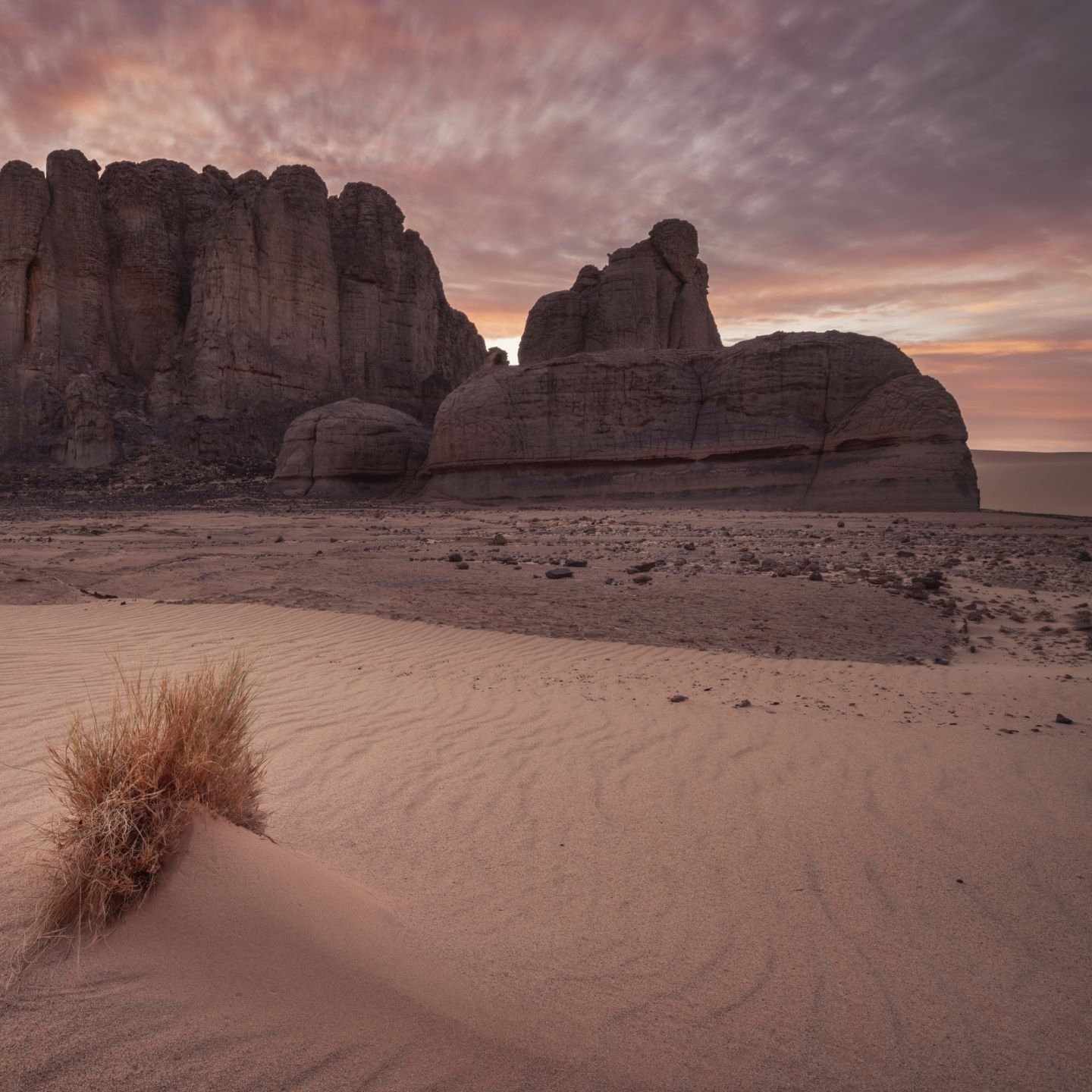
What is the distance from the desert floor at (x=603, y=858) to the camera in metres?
1.70

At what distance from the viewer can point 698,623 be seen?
7.19 metres

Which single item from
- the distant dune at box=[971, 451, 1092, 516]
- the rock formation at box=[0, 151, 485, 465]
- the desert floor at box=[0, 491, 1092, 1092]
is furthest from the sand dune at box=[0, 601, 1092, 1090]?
the distant dune at box=[971, 451, 1092, 516]

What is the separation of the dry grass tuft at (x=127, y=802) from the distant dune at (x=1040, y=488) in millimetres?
46224

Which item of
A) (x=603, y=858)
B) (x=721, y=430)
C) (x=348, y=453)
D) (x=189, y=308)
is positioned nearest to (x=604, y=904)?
(x=603, y=858)

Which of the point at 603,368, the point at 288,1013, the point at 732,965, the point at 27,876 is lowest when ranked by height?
the point at 732,965

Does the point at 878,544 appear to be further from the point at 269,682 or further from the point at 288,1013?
the point at 288,1013

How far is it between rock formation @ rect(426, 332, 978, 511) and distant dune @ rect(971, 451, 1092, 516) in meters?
24.1

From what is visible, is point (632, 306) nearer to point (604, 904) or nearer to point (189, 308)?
point (189, 308)

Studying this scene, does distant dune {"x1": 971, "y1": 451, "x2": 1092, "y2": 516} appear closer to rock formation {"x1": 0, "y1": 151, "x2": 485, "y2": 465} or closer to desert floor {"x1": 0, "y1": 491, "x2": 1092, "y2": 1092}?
rock formation {"x1": 0, "y1": 151, "x2": 485, "y2": 465}

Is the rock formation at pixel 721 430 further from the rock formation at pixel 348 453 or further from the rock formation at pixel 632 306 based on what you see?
the rock formation at pixel 632 306

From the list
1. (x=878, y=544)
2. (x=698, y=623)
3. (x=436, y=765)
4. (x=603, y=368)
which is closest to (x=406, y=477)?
(x=603, y=368)

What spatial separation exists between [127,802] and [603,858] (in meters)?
1.82

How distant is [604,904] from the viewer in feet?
8.39

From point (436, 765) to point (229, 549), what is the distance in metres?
9.90
